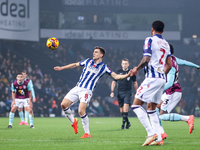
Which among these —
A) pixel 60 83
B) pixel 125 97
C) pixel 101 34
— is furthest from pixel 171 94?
pixel 101 34

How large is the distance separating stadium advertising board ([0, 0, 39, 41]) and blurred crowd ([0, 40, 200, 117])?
2.52 m

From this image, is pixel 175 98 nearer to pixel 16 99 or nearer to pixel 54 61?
pixel 16 99

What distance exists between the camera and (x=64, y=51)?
3106 centimetres

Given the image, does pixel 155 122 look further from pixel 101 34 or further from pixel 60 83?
pixel 101 34

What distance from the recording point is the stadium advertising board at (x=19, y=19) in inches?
1003

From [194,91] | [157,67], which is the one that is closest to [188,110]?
[194,91]

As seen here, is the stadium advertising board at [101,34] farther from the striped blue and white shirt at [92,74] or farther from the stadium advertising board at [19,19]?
the striped blue and white shirt at [92,74]

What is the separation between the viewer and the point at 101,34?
31.3 m

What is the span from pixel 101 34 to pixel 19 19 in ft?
27.8

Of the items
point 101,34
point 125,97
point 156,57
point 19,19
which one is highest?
point 19,19

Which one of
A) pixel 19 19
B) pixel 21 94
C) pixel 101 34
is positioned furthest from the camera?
pixel 101 34

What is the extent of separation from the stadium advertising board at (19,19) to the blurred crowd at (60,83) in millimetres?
2520

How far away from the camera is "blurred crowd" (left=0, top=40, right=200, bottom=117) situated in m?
25.1

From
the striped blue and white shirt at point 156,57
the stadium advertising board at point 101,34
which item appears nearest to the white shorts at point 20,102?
the striped blue and white shirt at point 156,57
